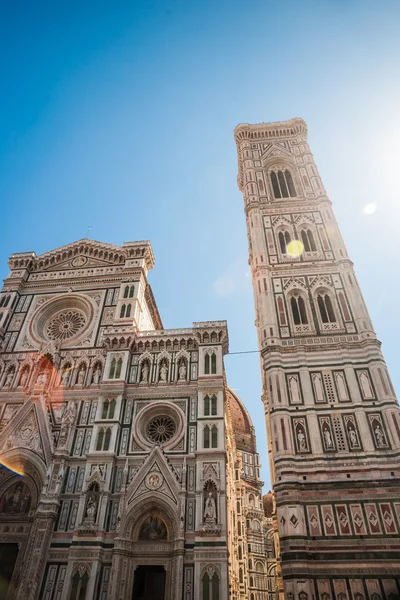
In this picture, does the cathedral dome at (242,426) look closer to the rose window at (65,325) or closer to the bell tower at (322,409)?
the bell tower at (322,409)

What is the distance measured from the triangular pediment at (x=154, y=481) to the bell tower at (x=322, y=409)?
4.94 m

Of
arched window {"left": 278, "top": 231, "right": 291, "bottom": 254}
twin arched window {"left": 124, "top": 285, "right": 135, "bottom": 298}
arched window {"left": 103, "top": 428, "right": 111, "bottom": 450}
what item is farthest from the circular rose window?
arched window {"left": 278, "top": 231, "right": 291, "bottom": 254}

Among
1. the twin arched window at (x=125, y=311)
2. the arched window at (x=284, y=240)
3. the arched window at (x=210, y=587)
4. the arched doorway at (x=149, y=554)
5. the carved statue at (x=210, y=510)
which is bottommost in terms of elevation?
the arched window at (x=210, y=587)

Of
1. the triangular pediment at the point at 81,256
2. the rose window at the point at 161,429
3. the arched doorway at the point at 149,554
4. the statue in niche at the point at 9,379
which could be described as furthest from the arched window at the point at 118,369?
the triangular pediment at the point at 81,256

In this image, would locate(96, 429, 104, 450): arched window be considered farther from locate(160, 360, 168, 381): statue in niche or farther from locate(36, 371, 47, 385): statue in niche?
locate(36, 371, 47, 385): statue in niche

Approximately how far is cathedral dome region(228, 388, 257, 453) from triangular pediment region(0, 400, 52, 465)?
1360 inches

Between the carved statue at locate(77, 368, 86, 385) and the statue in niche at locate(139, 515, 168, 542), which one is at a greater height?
the carved statue at locate(77, 368, 86, 385)

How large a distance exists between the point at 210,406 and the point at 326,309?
31.1 ft

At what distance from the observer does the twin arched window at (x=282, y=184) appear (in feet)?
111

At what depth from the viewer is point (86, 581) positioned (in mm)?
17984

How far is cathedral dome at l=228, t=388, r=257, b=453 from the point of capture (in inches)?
2190

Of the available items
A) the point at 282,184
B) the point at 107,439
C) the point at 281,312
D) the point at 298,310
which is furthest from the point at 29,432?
the point at 282,184

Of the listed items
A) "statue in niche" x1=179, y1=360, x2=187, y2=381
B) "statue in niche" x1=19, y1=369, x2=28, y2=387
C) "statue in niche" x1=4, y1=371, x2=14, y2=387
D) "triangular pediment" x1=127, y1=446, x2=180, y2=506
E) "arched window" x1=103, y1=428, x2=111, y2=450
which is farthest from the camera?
"statue in niche" x1=4, y1=371, x2=14, y2=387

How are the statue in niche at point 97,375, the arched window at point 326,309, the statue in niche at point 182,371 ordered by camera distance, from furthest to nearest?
the arched window at point 326,309 < the statue in niche at point 97,375 < the statue in niche at point 182,371
